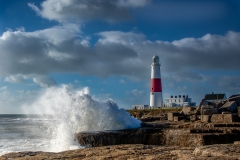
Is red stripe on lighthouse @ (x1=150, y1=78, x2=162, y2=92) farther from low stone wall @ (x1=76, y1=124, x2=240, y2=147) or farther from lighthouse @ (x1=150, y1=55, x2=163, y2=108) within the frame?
low stone wall @ (x1=76, y1=124, x2=240, y2=147)

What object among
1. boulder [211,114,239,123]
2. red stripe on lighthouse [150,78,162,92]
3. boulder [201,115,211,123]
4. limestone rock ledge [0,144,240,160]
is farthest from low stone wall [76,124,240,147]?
red stripe on lighthouse [150,78,162,92]

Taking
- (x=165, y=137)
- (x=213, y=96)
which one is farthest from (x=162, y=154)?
(x=213, y=96)

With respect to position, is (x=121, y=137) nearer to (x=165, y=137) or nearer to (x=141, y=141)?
(x=141, y=141)

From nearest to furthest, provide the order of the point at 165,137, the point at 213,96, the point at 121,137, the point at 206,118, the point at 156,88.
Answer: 1. the point at 165,137
2. the point at 121,137
3. the point at 206,118
4. the point at 156,88
5. the point at 213,96

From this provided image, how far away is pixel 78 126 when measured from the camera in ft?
42.7

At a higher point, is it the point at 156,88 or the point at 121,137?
the point at 156,88

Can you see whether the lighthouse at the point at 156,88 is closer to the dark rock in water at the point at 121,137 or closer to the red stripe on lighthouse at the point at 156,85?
the red stripe on lighthouse at the point at 156,85

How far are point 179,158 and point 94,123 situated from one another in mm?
9260

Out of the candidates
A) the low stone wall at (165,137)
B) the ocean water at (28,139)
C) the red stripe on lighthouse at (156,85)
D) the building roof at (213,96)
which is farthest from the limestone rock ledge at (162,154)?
the building roof at (213,96)

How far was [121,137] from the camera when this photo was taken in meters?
9.64

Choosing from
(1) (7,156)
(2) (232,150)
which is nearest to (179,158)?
(2) (232,150)

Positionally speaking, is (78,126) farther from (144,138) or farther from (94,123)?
(144,138)

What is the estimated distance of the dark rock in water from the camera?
9.26 metres

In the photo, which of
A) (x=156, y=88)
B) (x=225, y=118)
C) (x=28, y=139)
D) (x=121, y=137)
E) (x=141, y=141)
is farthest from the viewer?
(x=156, y=88)
